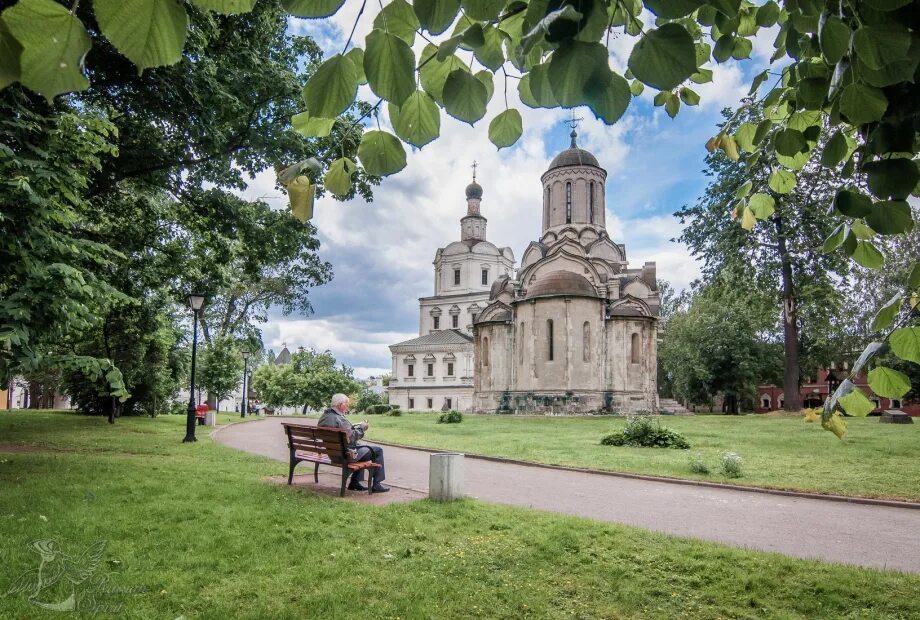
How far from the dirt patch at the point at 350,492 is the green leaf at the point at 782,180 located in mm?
5981

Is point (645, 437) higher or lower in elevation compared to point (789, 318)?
lower

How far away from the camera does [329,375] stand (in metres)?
49.1

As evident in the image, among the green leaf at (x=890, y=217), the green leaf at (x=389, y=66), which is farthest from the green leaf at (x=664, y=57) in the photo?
the green leaf at (x=890, y=217)

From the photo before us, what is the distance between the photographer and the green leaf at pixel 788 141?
2441 mm

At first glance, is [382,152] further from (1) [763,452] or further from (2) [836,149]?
(1) [763,452]

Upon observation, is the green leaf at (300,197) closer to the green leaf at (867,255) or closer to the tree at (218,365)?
the green leaf at (867,255)

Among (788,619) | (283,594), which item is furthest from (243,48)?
(788,619)

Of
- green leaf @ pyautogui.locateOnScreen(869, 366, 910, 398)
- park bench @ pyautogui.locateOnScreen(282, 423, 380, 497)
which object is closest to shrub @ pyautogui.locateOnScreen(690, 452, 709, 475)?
park bench @ pyautogui.locateOnScreen(282, 423, 380, 497)

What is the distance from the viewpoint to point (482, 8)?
4.38 ft

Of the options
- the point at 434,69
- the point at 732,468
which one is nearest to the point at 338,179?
the point at 434,69

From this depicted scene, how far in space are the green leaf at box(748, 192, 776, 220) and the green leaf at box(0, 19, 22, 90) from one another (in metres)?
3.05

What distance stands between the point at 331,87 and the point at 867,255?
2392 mm

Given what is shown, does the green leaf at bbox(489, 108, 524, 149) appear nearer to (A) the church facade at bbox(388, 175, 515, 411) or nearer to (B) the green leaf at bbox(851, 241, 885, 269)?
(B) the green leaf at bbox(851, 241, 885, 269)

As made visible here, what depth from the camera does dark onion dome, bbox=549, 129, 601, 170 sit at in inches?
1586
